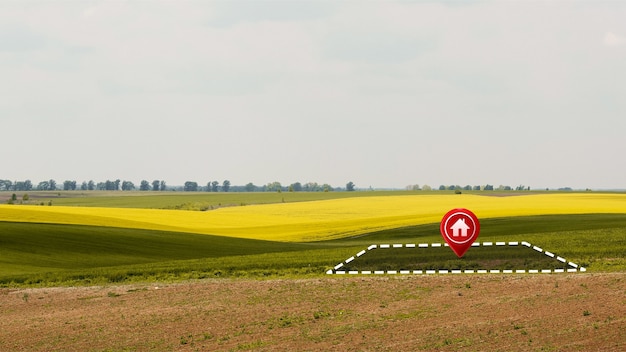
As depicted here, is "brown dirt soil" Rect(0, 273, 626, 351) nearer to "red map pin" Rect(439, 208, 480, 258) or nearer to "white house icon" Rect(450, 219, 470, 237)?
"red map pin" Rect(439, 208, 480, 258)

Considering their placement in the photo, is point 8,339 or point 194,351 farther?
point 8,339

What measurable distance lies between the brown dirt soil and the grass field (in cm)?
441

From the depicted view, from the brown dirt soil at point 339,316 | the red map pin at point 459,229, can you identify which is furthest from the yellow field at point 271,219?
the red map pin at point 459,229

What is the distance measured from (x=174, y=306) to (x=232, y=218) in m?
42.4

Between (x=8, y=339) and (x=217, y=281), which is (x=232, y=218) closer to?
(x=217, y=281)

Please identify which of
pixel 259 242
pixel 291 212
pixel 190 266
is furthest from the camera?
pixel 291 212

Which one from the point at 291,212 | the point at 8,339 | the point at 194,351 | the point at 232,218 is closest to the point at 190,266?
the point at 8,339

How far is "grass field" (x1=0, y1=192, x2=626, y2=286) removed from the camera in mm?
28312

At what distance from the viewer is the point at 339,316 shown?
59.1 ft

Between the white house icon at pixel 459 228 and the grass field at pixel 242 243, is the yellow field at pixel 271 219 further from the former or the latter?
the white house icon at pixel 459 228

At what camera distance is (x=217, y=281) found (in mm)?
24969

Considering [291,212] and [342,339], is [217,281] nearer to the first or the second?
[342,339]

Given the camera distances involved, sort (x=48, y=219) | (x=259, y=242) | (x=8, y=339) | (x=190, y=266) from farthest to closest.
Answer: (x=48, y=219)
(x=259, y=242)
(x=190, y=266)
(x=8, y=339)

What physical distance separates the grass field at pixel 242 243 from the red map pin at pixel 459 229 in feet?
18.9
